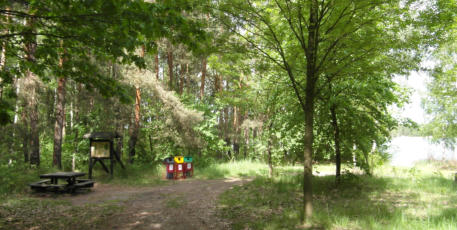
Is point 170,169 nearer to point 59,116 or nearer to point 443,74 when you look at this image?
point 59,116

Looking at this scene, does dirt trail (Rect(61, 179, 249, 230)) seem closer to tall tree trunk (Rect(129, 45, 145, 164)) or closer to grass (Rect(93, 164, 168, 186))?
grass (Rect(93, 164, 168, 186))

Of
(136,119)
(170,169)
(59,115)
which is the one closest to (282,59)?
(170,169)

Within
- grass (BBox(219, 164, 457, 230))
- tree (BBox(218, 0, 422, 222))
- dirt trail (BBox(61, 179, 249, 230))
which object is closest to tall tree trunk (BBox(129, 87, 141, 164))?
dirt trail (BBox(61, 179, 249, 230))

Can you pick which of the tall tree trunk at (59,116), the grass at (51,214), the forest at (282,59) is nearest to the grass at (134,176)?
the forest at (282,59)

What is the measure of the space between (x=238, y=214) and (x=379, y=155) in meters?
8.06

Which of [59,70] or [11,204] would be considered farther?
[11,204]

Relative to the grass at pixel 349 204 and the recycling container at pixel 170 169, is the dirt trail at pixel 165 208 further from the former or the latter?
the recycling container at pixel 170 169

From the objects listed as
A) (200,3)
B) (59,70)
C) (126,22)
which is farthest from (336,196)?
(59,70)

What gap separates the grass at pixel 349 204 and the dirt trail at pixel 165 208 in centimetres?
48

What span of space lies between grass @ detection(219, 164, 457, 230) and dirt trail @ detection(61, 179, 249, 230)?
1.57 feet

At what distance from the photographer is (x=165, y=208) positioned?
6629 mm

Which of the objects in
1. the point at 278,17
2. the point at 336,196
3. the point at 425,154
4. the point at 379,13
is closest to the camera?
the point at 379,13

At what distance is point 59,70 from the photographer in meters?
4.90

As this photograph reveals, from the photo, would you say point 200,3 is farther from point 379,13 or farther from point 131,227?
point 131,227
